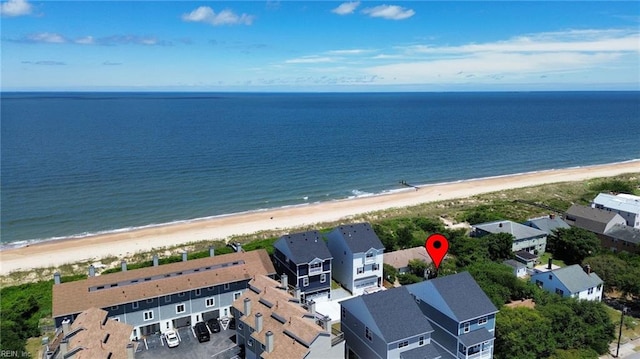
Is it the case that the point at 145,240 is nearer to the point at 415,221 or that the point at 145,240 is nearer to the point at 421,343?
the point at 415,221

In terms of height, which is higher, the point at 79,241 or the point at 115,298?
the point at 115,298

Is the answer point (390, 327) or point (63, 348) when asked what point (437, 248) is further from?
point (63, 348)

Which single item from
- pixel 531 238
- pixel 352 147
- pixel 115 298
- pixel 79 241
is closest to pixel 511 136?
pixel 352 147

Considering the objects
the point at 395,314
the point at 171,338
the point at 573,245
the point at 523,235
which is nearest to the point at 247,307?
the point at 171,338

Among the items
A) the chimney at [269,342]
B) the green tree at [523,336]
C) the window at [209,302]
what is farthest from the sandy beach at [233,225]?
the green tree at [523,336]

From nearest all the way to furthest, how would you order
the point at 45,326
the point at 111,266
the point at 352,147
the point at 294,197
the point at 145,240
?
the point at 45,326, the point at 111,266, the point at 145,240, the point at 294,197, the point at 352,147

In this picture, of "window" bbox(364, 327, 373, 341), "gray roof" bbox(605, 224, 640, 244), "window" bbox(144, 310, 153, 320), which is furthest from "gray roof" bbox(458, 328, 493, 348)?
"gray roof" bbox(605, 224, 640, 244)

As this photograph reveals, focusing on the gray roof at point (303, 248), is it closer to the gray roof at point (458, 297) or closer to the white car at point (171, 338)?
the gray roof at point (458, 297)
